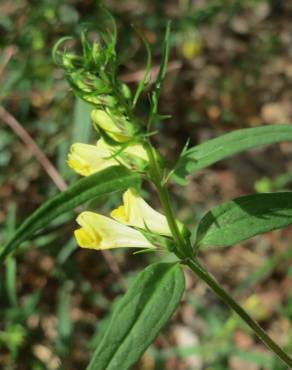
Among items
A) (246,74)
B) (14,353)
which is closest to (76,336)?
(14,353)

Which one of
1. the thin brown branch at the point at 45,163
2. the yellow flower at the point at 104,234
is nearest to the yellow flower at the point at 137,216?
the yellow flower at the point at 104,234

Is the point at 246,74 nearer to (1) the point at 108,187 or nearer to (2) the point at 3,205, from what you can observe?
(2) the point at 3,205

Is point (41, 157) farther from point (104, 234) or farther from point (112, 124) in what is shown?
point (112, 124)

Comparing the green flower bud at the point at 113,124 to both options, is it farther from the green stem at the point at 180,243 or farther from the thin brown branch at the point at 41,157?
the thin brown branch at the point at 41,157

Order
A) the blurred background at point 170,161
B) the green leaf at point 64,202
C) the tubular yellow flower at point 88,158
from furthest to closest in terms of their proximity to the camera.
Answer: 1. the blurred background at point 170,161
2. the tubular yellow flower at point 88,158
3. the green leaf at point 64,202

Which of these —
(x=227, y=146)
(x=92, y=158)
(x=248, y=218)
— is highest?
(x=92, y=158)

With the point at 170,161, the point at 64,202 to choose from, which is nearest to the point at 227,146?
the point at 64,202

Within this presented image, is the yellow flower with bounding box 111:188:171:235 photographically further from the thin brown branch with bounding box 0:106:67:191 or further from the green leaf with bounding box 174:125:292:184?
the thin brown branch with bounding box 0:106:67:191
